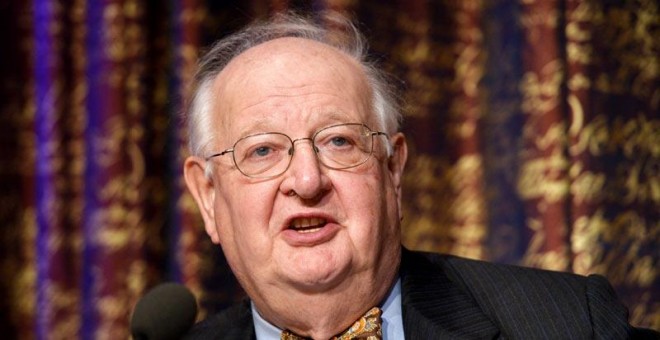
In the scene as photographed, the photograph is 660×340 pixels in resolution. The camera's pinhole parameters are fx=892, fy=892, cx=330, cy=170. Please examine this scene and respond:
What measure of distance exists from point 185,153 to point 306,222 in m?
1.21

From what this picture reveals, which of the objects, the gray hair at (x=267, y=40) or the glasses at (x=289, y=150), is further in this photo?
the gray hair at (x=267, y=40)

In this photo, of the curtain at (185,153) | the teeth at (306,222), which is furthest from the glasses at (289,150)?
the curtain at (185,153)

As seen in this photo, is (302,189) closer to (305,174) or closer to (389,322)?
(305,174)

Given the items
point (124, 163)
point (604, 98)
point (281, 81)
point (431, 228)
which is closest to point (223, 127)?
point (281, 81)

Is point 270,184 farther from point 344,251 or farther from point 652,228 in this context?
point 652,228

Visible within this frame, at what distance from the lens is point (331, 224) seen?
185 cm

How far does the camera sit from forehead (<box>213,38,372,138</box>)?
76.4 inches

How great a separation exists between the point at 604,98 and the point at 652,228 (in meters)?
0.46

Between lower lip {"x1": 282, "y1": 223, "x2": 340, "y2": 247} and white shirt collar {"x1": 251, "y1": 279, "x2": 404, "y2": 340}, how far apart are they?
280 mm

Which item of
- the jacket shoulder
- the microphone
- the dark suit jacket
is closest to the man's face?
the dark suit jacket

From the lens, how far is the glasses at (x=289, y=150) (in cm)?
191

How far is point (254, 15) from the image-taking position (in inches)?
120

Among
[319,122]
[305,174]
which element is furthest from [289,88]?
[305,174]

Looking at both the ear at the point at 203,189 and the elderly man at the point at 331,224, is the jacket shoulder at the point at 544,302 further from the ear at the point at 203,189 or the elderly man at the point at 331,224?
the ear at the point at 203,189
